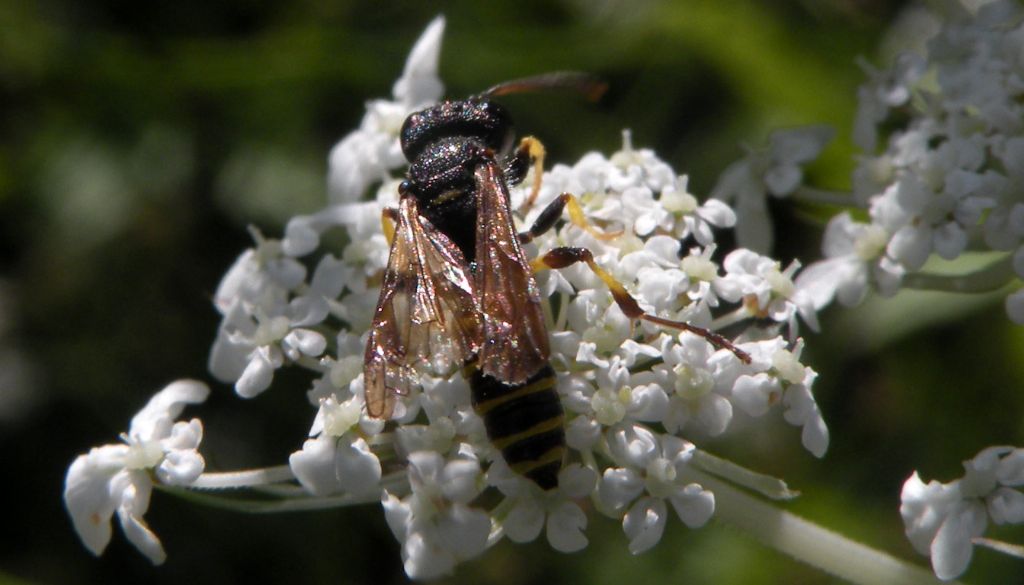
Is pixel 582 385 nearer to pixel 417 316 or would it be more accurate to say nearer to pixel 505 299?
pixel 505 299

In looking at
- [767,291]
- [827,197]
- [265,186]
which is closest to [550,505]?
[767,291]

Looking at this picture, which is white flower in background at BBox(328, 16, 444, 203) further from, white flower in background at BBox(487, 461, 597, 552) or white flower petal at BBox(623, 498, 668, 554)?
white flower petal at BBox(623, 498, 668, 554)

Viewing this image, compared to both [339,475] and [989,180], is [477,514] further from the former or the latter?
[989,180]

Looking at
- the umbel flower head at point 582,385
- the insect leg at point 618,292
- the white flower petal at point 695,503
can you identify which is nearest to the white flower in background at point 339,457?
the umbel flower head at point 582,385

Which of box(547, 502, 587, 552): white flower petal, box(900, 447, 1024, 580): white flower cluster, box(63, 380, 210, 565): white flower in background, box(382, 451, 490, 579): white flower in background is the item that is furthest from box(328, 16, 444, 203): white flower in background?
box(900, 447, 1024, 580): white flower cluster

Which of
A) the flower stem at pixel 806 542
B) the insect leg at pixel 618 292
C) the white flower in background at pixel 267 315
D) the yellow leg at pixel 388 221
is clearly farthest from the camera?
the yellow leg at pixel 388 221

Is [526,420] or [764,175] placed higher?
[526,420]

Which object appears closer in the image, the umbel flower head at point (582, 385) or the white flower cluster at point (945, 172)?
the umbel flower head at point (582, 385)

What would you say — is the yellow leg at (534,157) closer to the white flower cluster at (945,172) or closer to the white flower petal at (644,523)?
the white flower cluster at (945,172)
